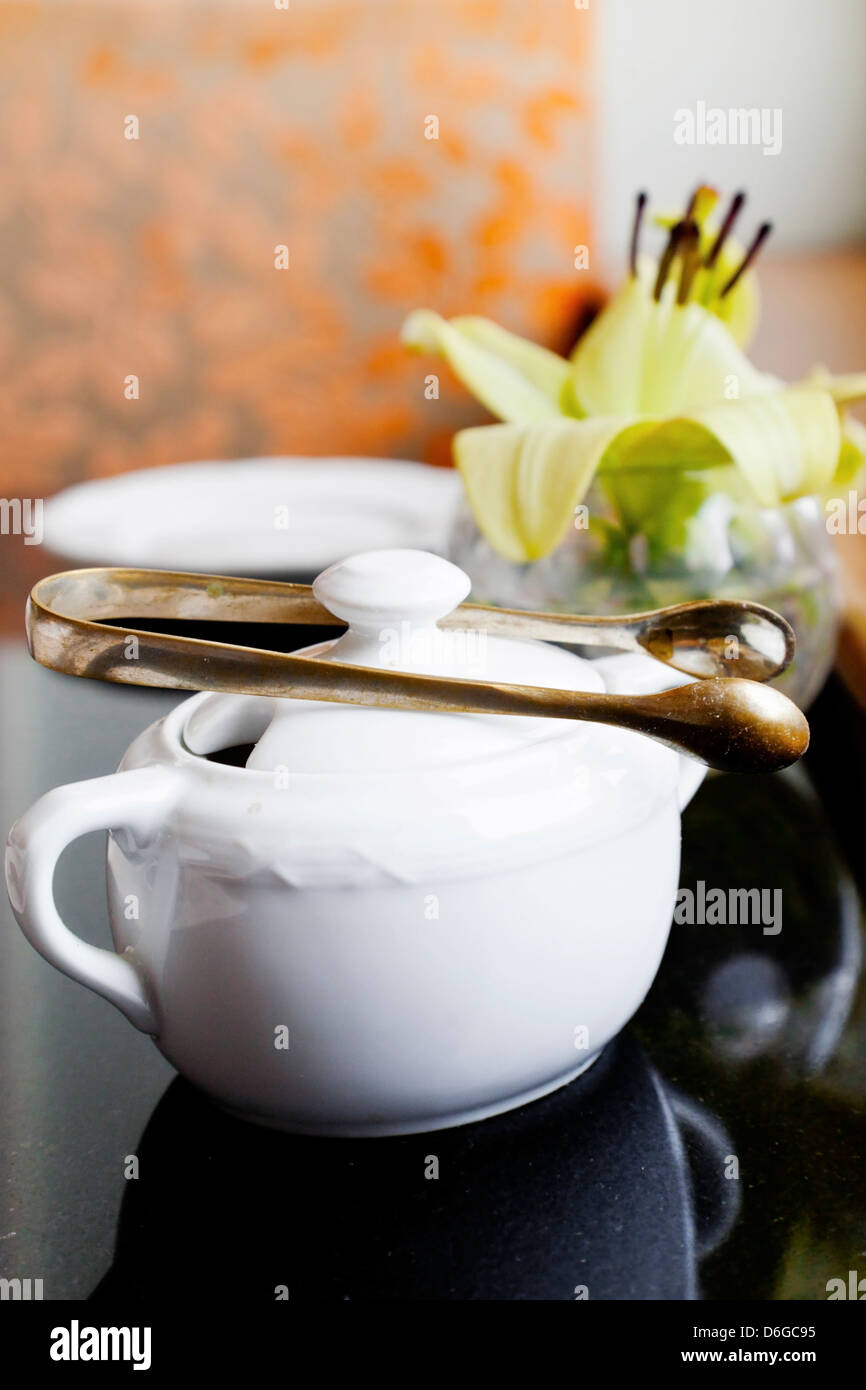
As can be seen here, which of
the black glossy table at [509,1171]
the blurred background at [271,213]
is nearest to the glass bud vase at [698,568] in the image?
the black glossy table at [509,1171]

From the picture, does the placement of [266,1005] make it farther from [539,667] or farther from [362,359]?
[362,359]

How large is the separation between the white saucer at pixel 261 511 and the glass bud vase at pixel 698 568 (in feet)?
1.16

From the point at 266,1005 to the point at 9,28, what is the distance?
1400 mm

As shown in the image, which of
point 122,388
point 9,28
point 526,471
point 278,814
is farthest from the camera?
point 122,388

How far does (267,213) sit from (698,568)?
43.4 inches

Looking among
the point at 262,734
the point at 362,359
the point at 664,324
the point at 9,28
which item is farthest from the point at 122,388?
the point at 262,734

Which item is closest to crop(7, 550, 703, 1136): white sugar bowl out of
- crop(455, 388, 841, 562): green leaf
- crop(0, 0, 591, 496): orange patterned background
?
crop(455, 388, 841, 562): green leaf

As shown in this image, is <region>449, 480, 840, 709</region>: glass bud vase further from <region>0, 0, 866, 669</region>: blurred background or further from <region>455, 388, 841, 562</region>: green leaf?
<region>0, 0, 866, 669</region>: blurred background

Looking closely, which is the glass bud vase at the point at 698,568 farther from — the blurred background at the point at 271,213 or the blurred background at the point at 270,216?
the blurred background at the point at 271,213

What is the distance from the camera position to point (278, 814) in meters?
0.34

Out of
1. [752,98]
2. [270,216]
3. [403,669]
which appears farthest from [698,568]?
[752,98]

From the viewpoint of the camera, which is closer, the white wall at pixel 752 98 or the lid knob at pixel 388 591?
the lid knob at pixel 388 591

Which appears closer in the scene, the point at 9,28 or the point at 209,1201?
the point at 209,1201

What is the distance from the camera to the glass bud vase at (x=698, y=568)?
0.59 m
